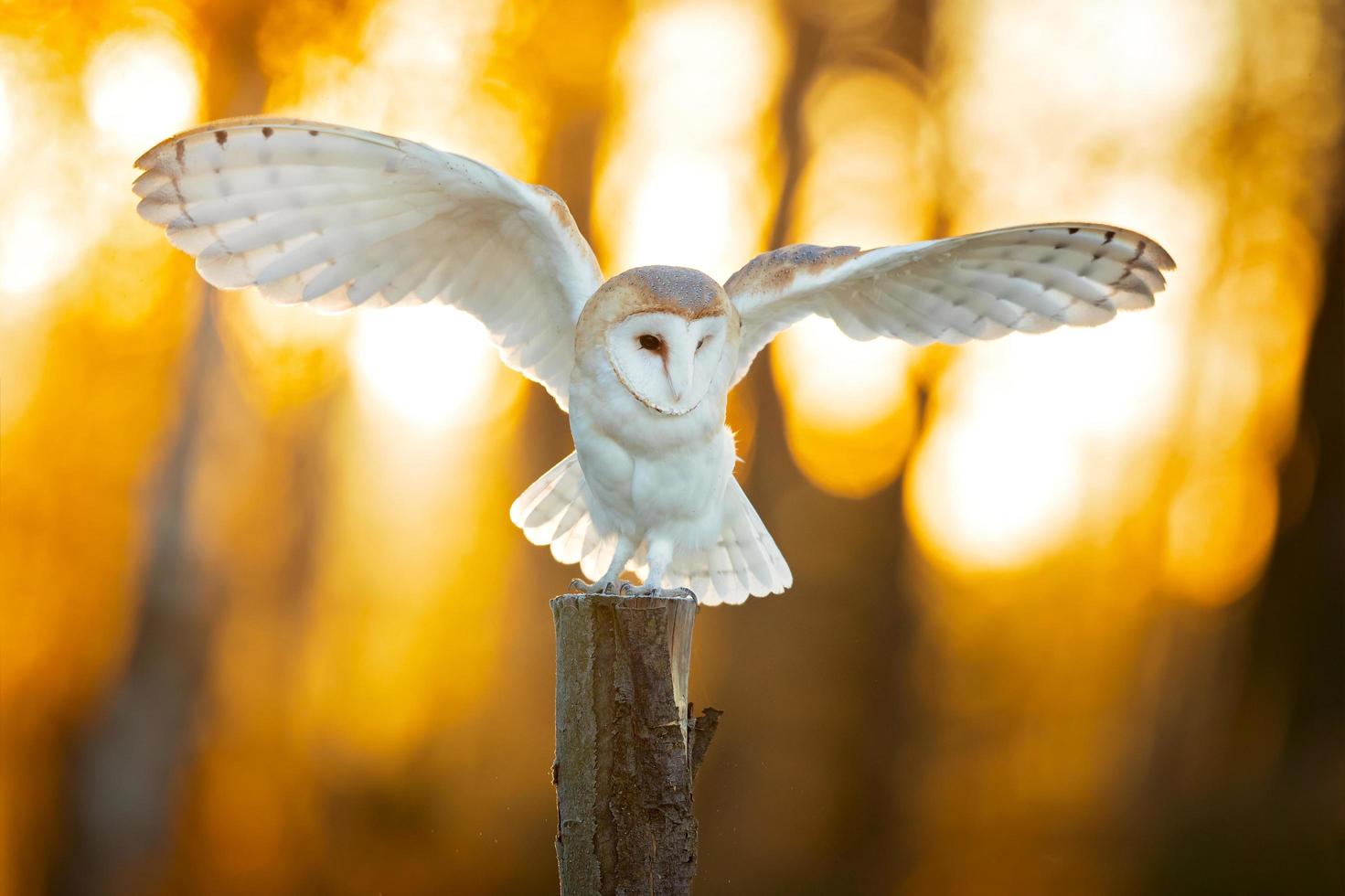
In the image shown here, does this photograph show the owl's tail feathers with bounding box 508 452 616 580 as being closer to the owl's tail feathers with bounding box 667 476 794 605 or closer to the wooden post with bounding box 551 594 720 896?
the owl's tail feathers with bounding box 667 476 794 605

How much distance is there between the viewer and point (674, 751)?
1.91 meters

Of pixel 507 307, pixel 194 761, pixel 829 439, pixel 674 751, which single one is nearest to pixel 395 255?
pixel 507 307

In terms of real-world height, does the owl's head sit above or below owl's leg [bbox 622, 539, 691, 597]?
above

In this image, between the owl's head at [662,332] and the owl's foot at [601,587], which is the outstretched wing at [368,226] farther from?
the owl's foot at [601,587]

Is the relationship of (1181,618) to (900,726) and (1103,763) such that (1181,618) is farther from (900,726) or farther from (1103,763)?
(900,726)

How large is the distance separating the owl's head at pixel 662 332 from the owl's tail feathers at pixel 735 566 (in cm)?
61

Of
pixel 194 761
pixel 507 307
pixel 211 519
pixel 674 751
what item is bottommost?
pixel 194 761

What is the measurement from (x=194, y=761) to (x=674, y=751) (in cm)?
495

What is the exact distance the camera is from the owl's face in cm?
217

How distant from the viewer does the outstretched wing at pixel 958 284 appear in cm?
242

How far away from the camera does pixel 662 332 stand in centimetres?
217

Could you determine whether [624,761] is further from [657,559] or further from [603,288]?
[603,288]

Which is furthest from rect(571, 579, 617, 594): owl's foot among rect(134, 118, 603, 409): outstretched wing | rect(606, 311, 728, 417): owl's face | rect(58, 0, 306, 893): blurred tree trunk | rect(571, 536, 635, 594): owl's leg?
rect(58, 0, 306, 893): blurred tree trunk

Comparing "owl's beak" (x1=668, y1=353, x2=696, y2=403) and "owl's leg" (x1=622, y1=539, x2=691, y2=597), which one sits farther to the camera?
"owl's leg" (x1=622, y1=539, x2=691, y2=597)
